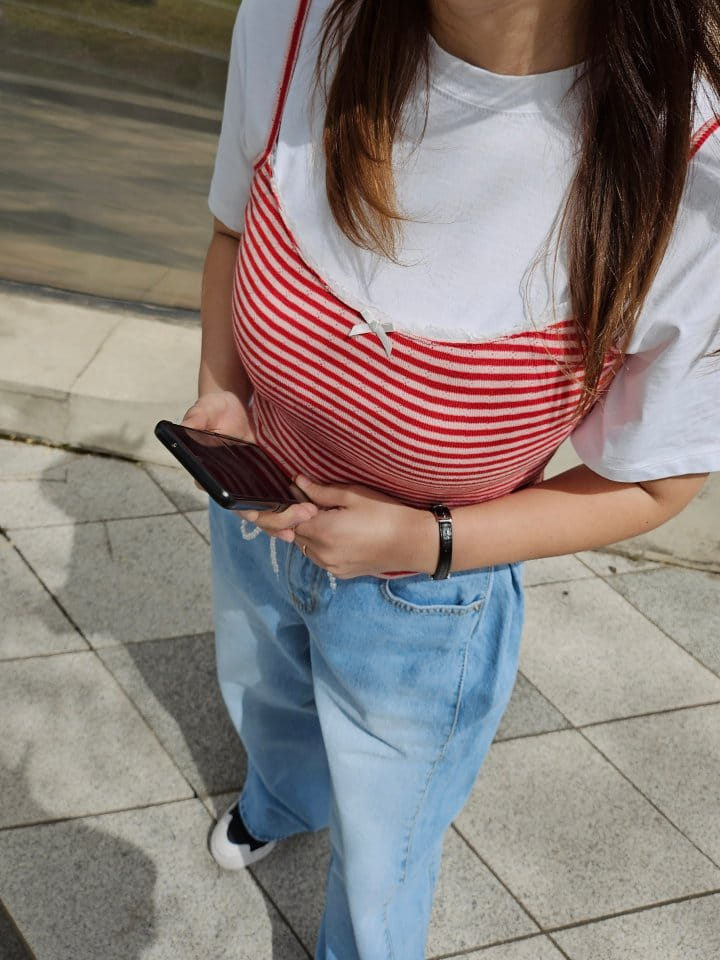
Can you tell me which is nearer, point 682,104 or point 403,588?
point 682,104

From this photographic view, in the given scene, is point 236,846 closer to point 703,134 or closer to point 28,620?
point 28,620

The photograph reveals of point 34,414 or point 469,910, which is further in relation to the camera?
point 34,414

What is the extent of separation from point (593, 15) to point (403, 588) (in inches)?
30.1

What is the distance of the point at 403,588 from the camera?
146cm

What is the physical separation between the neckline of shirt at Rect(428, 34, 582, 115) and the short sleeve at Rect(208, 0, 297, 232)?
9.7 inches

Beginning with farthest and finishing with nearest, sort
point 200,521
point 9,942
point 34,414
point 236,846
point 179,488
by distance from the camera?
1. point 34,414
2. point 179,488
3. point 200,521
4. point 236,846
5. point 9,942

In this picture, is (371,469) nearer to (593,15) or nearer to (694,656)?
(593,15)

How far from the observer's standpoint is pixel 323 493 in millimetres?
1416

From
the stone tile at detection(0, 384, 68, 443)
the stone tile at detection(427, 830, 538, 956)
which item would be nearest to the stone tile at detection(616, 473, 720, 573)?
the stone tile at detection(427, 830, 538, 956)

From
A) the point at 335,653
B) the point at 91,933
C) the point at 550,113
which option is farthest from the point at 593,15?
the point at 91,933

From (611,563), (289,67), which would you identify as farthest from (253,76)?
(611,563)

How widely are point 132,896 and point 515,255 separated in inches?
65.0

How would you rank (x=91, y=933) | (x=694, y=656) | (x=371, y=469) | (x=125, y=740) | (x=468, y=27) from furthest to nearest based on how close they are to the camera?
1. (x=694, y=656)
2. (x=125, y=740)
3. (x=91, y=933)
4. (x=371, y=469)
5. (x=468, y=27)

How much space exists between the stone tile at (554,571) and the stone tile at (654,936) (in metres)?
1.23
